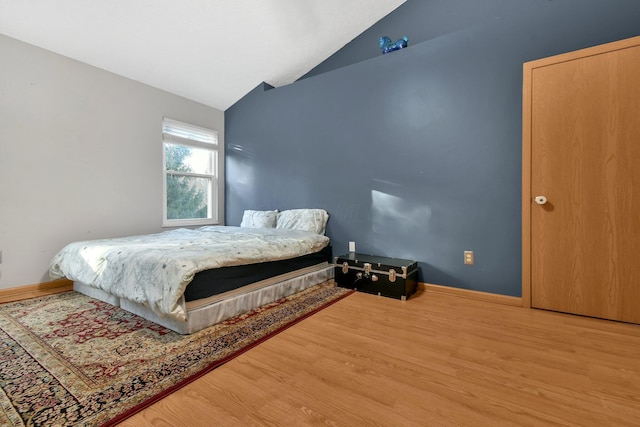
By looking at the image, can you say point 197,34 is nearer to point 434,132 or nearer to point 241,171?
point 241,171

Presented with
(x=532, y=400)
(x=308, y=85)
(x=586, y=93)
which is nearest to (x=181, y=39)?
(x=308, y=85)

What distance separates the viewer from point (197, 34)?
3.11 meters

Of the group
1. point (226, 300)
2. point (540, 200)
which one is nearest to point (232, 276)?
point (226, 300)

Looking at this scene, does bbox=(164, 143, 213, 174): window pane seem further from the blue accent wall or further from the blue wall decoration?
the blue wall decoration

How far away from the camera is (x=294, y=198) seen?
3887mm

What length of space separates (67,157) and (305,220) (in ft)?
8.51

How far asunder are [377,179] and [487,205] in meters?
1.10

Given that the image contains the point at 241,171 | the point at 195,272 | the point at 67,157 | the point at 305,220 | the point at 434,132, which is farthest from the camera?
the point at 241,171

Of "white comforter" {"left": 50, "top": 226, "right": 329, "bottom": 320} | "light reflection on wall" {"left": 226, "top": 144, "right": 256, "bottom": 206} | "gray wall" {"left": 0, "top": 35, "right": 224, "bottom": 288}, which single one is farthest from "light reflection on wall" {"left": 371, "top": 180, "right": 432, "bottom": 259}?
"gray wall" {"left": 0, "top": 35, "right": 224, "bottom": 288}

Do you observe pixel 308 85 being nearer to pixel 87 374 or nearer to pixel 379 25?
pixel 379 25

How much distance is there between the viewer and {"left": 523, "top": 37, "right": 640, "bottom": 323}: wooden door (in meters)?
2.02

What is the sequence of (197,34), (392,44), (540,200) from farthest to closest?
(392,44)
(197,34)
(540,200)

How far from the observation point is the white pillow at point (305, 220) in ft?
11.4

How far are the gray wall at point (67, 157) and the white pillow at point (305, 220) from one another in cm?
168
